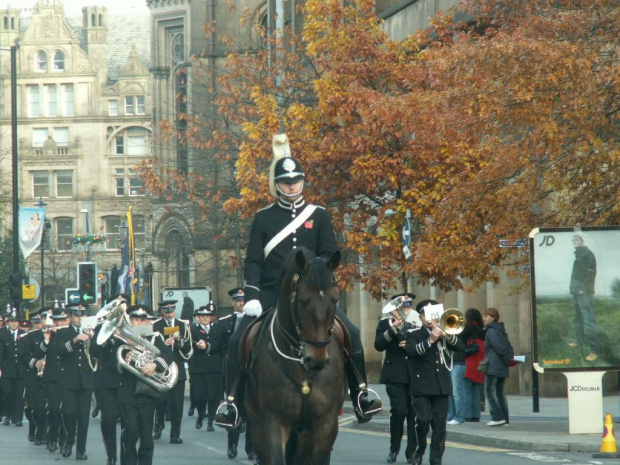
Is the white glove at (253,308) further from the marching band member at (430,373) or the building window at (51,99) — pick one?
the building window at (51,99)

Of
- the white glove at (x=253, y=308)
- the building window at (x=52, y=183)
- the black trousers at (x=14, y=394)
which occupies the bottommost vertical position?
the black trousers at (x=14, y=394)

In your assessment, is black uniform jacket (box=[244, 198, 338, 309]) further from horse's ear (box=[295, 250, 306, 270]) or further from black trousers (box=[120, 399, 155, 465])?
black trousers (box=[120, 399, 155, 465])

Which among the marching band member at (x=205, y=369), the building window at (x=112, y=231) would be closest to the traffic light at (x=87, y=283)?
the marching band member at (x=205, y=369)

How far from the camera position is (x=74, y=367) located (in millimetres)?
19109

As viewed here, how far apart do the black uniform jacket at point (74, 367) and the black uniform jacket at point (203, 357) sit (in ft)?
16.0

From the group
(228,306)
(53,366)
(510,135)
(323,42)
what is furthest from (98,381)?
(228,306)

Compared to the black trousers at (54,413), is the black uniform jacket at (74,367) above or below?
above

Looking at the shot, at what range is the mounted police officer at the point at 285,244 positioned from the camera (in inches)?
404

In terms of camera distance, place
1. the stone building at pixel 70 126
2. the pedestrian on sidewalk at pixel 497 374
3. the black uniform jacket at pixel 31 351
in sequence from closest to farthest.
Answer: the pedestrian on sidewalk at pixel 497 374 < the black uniform jacket at pixel 31 351 < the stone building at pixel 70 126

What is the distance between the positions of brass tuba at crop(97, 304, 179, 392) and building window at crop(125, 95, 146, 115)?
99.5 m

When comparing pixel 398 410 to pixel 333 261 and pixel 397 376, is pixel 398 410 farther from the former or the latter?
pixel 333 261

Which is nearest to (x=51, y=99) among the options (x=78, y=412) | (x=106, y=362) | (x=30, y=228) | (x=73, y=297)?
(x=30, y=228)

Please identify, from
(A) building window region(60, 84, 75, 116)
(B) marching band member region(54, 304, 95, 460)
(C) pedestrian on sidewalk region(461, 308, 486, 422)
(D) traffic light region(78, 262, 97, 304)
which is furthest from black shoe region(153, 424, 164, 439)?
(A) building window region(60, 84, 75, 116)

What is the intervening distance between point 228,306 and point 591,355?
43.1 meters
